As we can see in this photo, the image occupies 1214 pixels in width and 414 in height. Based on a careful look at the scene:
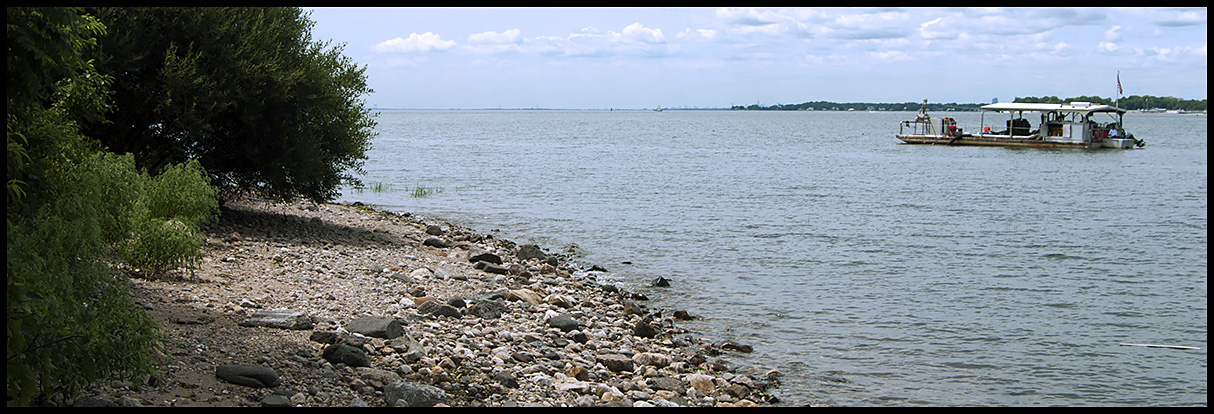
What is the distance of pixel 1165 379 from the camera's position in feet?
39.7

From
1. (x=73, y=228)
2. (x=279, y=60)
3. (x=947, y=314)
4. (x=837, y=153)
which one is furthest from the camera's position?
(x=837, y=153)

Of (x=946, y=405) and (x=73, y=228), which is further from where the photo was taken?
(x=946, y=405)

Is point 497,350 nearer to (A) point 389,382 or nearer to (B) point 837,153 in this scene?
(A) point 389,382

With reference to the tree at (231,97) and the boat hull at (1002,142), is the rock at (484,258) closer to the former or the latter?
the tree at (231,97)

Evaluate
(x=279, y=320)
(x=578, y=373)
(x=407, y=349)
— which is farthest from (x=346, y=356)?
(x=578, y=373)

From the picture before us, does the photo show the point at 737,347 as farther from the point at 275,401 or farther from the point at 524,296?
the point at 275,401

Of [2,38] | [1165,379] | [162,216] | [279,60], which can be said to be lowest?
[1165,379]

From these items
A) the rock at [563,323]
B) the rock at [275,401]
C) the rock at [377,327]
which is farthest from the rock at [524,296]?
the rock at [275,401]

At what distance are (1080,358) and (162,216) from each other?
1294cm

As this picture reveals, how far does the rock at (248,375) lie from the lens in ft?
25.3

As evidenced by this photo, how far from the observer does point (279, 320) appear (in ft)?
33.2

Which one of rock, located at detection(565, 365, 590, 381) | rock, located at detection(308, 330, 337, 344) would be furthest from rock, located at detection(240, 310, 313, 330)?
rock, located at detection(565, 365, 590, 381)

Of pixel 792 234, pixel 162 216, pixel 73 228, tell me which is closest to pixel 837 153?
pixel 792 234

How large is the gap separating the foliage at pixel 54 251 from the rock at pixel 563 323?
6.11 m
